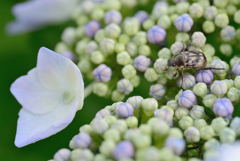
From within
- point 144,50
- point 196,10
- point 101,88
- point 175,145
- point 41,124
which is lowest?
point 175,145

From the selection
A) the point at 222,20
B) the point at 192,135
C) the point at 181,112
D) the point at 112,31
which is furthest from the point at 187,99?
the point at 112,31

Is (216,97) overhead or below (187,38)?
below

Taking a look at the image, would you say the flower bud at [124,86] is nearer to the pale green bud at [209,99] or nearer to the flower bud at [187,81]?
the flower bud at [187,81]

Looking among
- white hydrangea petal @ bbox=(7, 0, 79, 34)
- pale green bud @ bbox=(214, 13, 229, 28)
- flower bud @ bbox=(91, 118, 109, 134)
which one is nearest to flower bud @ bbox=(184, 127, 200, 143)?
flower bud @ bbox=(91, 118, 109, 134)

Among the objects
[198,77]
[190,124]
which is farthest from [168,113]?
[198,77]

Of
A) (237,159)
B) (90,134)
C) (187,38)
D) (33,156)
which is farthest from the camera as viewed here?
(33,156)

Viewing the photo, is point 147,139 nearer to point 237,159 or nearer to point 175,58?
point 237,159

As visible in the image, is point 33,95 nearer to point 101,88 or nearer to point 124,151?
point 101,88
